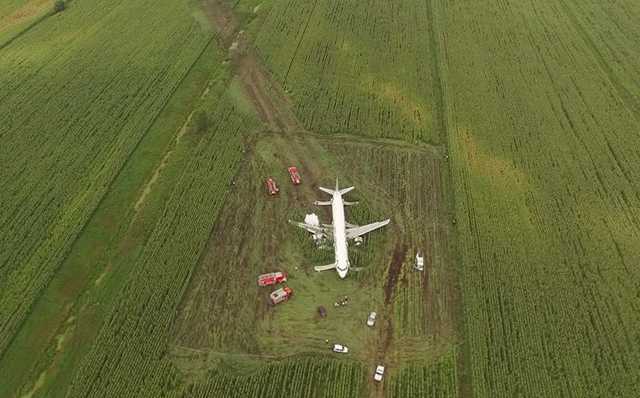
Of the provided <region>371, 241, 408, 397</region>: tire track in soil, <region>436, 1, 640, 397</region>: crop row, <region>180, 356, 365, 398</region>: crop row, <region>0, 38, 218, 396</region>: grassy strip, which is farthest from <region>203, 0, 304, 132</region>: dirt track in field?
<region>180, 356, 365, 398</region>: crop row

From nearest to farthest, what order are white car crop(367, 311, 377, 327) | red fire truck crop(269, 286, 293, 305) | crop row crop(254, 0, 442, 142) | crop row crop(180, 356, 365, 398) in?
crop row crop(180, 356, 365, 398) < white car crop(367, 311, 377, 327) < red fire truck crop(269, 286, 293, 305) < crop row crop(254, 0, 442, 142)

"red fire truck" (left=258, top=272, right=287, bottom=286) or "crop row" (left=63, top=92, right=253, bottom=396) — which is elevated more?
"crop row" (left=63, top=92, right=253, bottom=396)

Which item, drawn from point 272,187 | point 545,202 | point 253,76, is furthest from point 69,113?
point 545,202

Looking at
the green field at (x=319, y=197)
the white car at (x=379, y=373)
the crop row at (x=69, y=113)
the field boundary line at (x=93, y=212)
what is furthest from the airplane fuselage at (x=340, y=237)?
the crop row at (x=69, y=113)

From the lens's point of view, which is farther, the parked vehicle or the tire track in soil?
the parked vehicle

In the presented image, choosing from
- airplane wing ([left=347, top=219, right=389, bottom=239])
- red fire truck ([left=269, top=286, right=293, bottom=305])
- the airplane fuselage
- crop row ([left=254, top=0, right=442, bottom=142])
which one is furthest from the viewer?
crop row ([left=254, top=0, right=442, bottom=142])

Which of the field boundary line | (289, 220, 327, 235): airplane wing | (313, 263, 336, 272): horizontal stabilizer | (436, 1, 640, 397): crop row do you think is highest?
the field boundary line

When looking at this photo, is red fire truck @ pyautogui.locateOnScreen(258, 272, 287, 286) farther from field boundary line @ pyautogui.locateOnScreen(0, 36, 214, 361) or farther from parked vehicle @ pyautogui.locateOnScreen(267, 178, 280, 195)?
field boundary line @ pyautogui.locateOnScreen(0, 36, 214, 361)

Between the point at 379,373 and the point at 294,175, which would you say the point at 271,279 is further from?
the point at 294,175
